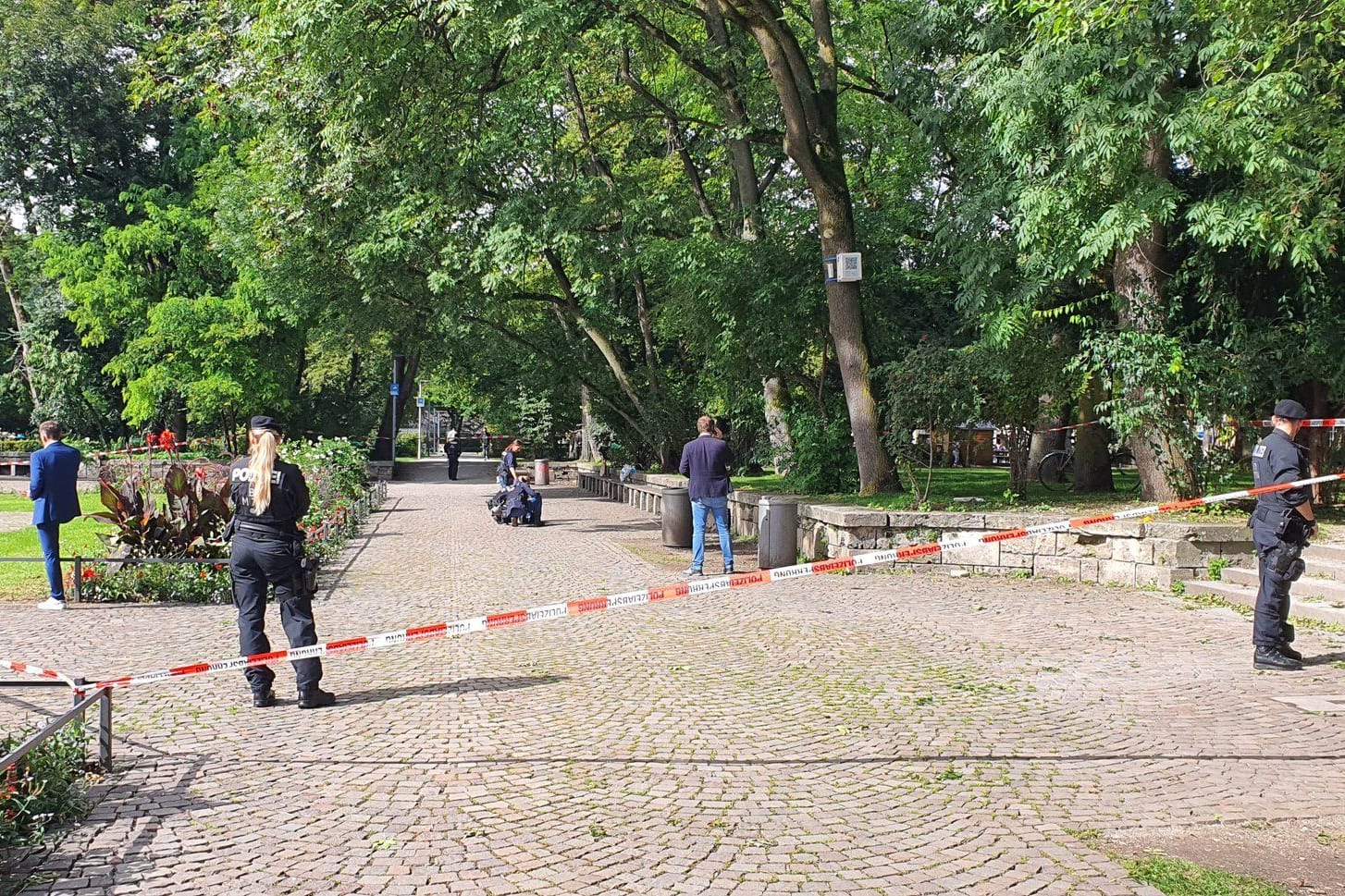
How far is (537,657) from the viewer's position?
812 centimetres

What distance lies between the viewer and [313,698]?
6.63 m

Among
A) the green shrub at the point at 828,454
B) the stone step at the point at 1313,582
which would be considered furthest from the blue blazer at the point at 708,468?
the stone step at the point at 1313,582

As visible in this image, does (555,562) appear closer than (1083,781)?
No

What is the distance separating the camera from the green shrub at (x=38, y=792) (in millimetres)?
4305

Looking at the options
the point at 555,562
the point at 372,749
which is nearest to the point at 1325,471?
the point at 555,562

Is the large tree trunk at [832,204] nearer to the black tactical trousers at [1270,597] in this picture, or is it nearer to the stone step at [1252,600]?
the stone step at [1252,600]

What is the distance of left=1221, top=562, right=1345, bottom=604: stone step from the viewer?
9.34 m

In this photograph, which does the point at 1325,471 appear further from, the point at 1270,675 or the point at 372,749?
the point at 372,749

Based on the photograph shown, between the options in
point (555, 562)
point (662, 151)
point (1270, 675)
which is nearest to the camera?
point (1270, 675)

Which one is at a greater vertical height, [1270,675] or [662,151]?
[662,151]

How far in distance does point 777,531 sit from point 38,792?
8992 mm

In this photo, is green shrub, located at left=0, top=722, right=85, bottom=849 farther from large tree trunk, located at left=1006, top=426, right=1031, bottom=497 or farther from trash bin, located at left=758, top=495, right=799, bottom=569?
large tree trunk, located at left=1006, top=426, right=1031, bottom=497

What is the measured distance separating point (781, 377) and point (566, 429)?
→ 3507cm

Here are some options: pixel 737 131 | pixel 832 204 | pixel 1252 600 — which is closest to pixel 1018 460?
pixel 832 204
